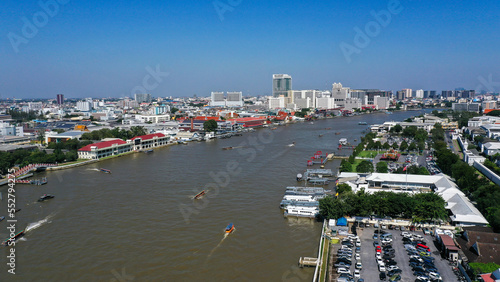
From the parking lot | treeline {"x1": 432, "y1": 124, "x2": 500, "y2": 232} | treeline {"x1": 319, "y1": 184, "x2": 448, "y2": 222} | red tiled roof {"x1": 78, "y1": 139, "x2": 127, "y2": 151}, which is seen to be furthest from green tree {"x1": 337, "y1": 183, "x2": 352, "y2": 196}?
red tiled roof {"x1": 78, "y1": 139, "x2": 127, "y2": 151}

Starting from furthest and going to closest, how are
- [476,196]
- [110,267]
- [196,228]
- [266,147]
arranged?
[266,147] → [476,196] → [196,228] → [110,267]

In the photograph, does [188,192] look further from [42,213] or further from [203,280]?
[203,280]

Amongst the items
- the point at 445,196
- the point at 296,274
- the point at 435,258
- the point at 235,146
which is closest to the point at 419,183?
the point at 445,196

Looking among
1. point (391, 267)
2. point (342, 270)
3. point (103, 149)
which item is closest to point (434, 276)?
point (391, 267)

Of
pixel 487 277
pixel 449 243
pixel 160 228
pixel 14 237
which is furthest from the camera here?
pixel 160 228

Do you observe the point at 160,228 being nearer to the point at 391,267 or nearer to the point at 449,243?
the point at 391,267

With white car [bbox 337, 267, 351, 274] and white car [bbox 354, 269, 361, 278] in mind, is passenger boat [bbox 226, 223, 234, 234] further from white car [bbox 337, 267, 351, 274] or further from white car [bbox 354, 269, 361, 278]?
white car [bbox 354, 269, 361, 278]
